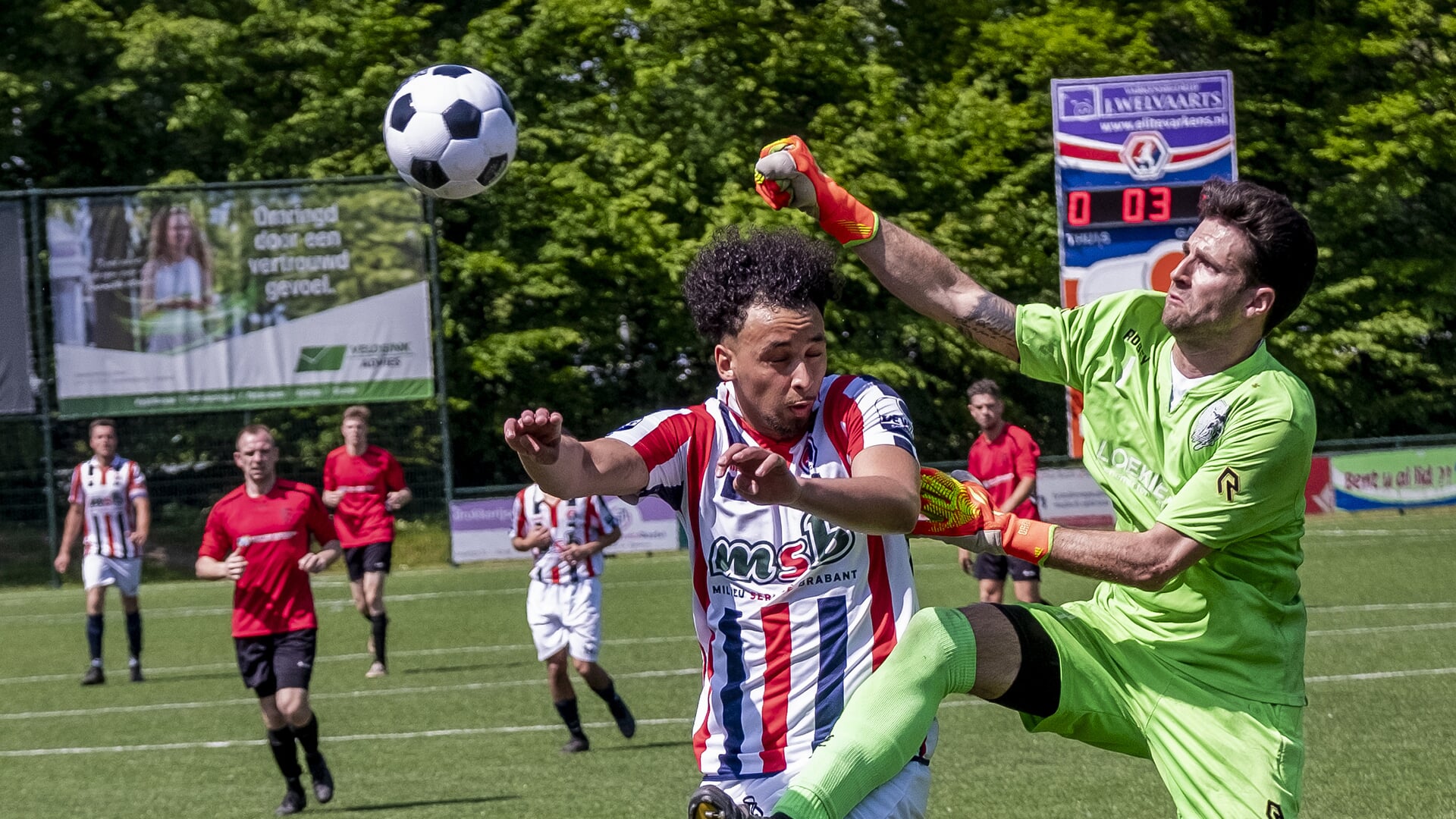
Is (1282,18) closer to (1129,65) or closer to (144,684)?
(1129,65)

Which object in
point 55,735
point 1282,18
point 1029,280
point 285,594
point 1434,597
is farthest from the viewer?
point 1282,18

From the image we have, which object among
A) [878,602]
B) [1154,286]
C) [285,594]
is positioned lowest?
[285,594]

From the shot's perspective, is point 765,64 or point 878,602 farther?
point 765,64

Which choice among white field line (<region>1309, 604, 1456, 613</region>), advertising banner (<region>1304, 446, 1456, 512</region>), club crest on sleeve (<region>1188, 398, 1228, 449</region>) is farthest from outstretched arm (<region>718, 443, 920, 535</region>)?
advertising banner (<region>1304, 446, 1456, 512</region>)

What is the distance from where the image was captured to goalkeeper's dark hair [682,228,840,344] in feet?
12.1

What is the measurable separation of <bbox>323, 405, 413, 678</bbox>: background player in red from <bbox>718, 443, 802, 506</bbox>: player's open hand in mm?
10904

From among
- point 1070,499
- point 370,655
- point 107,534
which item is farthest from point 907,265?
point 1070,499

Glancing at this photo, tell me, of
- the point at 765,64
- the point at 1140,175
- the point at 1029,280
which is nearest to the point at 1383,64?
the point at 1029,280

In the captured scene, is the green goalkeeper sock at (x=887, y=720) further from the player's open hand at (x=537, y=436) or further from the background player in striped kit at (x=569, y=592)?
the background player in striped kit at (x=569, y=592)

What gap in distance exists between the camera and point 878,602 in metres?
3.80

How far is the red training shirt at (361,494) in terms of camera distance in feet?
45.9

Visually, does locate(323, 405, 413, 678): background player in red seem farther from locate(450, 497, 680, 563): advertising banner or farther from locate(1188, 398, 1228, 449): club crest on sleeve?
locate(1188, 398, 1228, 449): club crest on sleeve

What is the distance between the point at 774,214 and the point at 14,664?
1590 centimetres

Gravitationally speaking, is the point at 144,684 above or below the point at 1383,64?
below
